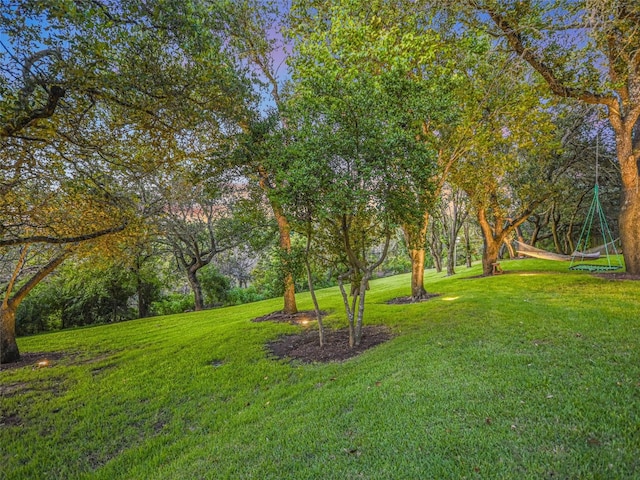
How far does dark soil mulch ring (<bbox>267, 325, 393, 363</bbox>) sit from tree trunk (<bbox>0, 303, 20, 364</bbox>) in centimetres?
802

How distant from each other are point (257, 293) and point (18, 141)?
71.1 ft

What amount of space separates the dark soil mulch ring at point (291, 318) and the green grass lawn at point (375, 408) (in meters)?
2.84

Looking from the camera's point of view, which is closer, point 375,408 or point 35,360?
point 375,408

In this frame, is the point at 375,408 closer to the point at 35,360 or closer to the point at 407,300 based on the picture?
the point at 407,300

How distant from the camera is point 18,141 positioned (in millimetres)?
4961

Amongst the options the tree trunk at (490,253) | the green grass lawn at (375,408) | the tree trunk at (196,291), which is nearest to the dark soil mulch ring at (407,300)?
the green grass lawn at (375,408)

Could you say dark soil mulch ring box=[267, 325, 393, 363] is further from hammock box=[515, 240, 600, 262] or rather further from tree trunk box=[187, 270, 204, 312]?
tree trunk box=[187, 270, 204, 312]

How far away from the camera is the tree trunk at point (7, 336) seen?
8.91 meters

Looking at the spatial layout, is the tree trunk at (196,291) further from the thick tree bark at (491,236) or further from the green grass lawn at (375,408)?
the thick tree bark at (491,236)

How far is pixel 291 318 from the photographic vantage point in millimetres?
11641

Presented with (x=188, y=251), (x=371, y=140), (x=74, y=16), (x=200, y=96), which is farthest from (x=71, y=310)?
(x=371, y=140)

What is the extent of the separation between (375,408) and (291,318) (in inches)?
320

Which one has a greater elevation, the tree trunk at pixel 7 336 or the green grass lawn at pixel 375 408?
the tree trunk at pixel 7 336

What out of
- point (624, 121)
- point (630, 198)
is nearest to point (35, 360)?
point (630, 198)
